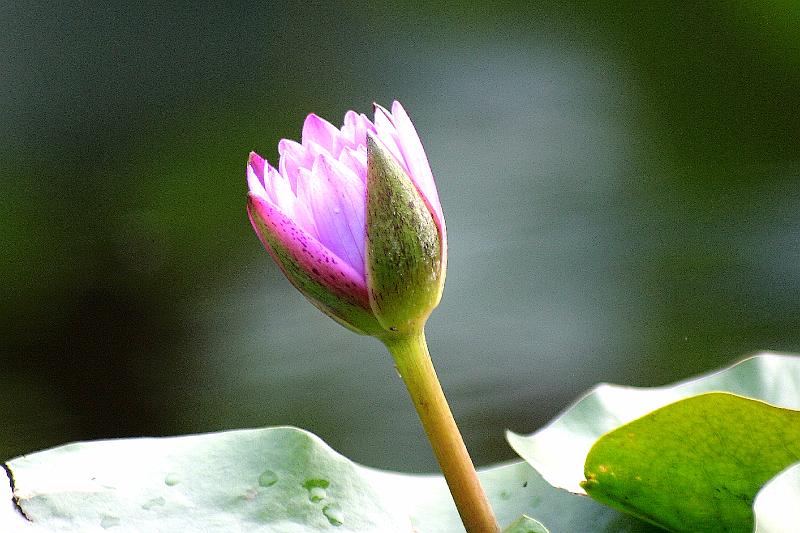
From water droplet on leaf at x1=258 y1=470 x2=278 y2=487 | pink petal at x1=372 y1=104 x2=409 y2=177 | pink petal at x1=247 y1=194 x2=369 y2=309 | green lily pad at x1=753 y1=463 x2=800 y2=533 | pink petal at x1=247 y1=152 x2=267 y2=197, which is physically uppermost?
pink petal at x1=372 y1=104 x2=409 y2=177

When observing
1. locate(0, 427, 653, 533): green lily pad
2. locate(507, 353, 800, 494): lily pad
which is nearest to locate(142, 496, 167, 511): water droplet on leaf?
locate(0, 427, 653, 533): green lily pad

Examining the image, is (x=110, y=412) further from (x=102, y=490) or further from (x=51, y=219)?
(x=102, y=490)

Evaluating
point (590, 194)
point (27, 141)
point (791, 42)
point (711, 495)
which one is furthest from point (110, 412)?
point (791, 42)

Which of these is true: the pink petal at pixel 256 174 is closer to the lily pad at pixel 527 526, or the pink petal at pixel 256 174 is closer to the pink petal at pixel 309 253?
the pink petal at pixel 309 253

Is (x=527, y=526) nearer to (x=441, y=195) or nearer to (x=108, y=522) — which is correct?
(x=108, y=522)

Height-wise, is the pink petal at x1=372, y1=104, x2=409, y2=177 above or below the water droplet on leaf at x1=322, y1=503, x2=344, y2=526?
above

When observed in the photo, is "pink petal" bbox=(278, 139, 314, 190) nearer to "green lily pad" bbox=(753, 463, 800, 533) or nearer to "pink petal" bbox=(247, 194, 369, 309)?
"pink petal" bbox=(247, 194, 369, 309)

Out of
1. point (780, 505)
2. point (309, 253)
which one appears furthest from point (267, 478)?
point (780, 505)

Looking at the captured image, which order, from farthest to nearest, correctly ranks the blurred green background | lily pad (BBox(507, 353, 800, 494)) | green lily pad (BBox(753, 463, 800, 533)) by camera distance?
the blurred green background < lily pad (BBox(507, 353, 800, 494)) < green lily pad (BBox(753, 463, 800, 533))

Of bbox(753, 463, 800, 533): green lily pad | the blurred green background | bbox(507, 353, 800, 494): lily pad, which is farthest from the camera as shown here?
the blurred green background
